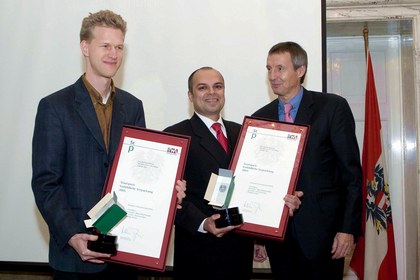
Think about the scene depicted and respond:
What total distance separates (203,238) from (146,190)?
59cm

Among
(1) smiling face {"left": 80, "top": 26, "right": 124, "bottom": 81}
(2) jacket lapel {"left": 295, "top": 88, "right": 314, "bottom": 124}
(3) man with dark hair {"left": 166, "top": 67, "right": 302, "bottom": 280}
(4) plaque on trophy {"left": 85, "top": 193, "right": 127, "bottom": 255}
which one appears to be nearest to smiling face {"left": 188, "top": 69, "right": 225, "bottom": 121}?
(3) man with dark hair {"left": 166, "top": 67, "right": 302, "bottom": 280}

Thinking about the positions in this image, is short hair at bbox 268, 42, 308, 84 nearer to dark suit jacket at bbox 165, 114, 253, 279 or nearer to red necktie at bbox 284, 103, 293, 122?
red necktie at bbox 284, 103, 293, 122

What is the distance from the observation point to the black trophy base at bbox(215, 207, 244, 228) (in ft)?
8.11

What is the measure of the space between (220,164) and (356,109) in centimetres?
273

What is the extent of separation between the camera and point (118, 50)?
2416 mm

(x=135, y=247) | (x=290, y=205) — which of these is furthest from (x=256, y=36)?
(x=135, y=247)

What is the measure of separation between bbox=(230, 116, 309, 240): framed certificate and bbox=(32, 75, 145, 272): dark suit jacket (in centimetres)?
68

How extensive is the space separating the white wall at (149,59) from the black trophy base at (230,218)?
1.60 metres

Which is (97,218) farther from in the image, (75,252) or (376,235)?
(376,235)

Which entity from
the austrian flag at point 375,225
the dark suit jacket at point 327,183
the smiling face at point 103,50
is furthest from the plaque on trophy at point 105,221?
the austrian flag at point 375,225

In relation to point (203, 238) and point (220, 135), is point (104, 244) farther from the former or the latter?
point (220, 135)

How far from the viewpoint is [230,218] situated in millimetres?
2471

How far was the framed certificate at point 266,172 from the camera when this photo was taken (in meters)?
2.57

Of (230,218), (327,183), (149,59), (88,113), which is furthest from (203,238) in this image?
(149,59)
